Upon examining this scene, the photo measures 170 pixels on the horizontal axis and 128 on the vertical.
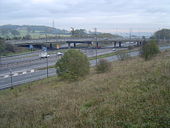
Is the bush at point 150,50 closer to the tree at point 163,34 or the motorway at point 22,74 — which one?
the motorway at point 22,74

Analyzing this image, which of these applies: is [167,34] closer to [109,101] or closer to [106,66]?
[106,66]

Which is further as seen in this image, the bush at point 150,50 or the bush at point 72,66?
the bush at point 150,50

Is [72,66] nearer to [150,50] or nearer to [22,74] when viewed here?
[150,50]

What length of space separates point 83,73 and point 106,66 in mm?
4244

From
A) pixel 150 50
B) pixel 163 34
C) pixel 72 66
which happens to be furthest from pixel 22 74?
pixel 163 34

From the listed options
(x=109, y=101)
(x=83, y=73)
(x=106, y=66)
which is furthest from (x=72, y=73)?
(x=109, y=101)

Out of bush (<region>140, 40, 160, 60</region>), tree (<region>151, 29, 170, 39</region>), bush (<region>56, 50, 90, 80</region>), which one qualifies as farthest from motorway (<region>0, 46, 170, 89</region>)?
tree (<region>151, 29, 170, 39</region>)

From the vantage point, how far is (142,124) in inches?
228

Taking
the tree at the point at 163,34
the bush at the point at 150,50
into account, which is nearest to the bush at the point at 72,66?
the bush at the point at 150,50

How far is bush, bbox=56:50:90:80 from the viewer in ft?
81.3

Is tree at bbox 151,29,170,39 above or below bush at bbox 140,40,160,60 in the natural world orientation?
above

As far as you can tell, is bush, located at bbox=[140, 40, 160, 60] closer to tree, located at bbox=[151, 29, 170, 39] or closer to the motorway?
the motorway

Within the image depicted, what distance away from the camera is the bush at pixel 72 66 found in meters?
24.8

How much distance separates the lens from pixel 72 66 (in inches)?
981
